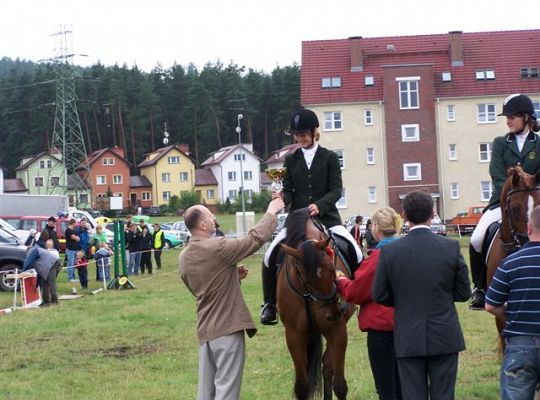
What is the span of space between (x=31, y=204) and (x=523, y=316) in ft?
143

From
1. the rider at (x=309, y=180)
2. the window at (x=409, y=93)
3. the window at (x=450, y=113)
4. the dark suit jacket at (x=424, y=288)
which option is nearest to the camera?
the dark suit jacket at (x=424, y=288)

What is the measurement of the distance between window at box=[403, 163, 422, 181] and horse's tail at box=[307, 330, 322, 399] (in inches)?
2349

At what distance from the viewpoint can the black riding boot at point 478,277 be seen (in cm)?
949

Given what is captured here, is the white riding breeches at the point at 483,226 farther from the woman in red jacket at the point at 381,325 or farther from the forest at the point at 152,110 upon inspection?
the forest at the point at 152,110

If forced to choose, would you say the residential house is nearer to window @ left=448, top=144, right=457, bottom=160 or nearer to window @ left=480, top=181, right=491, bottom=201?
window @ left=448, top=144, right=457, bottom=160

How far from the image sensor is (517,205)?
8156 mm

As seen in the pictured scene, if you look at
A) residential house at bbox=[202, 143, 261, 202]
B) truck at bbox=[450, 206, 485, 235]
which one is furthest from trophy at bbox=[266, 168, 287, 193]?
residential house at bbox=[202, 143, 261, 202]

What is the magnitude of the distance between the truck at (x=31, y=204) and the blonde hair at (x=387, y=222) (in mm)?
39980

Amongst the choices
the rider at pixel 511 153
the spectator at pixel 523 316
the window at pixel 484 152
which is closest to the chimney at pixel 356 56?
the window at pixel 484 152

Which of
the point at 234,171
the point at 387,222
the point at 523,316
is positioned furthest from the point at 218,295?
the point at 234,171

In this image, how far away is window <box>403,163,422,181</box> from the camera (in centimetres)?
6800

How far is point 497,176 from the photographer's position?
9.32 m

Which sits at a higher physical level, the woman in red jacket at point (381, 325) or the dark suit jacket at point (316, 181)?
the dark suit jacket at point (316, 181)

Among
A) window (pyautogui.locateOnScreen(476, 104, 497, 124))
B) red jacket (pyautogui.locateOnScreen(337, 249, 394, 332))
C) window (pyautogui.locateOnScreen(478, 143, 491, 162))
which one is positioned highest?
window (pyautogui.locateOnScreen(476, 104, 497, 124))
